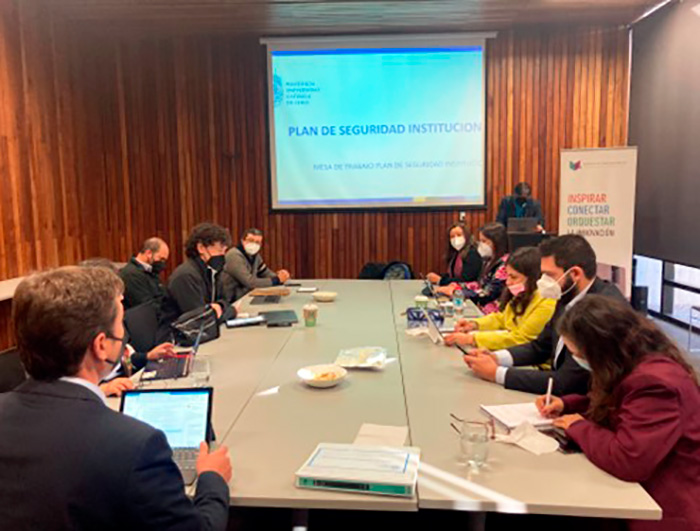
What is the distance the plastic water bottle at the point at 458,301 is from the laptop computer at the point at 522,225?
78.4 inches

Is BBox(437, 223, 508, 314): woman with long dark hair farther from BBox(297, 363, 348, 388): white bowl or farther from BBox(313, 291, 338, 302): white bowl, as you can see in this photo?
BBox(297, 363, 348, 388): white bowl

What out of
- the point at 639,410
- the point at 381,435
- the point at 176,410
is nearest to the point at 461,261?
the point at 381,435

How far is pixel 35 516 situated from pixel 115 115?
24.5ft

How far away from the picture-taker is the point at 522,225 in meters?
6.57

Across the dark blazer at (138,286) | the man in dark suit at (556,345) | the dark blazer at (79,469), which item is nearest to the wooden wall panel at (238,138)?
the dark blazer at (138,286)

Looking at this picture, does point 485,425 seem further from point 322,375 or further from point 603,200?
point 603,200

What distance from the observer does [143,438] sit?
3.95ft

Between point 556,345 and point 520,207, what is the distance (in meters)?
4.81

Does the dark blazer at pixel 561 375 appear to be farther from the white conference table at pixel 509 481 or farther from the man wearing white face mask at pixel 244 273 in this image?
the man wearing white face mask at pixel 244 273

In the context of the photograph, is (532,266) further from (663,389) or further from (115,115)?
(115,115)

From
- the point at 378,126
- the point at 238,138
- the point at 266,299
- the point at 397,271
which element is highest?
the point at 378,126

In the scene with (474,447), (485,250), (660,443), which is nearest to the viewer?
(660,443)

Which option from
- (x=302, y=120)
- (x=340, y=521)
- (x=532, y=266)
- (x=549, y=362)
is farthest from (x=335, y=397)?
(x=302, y=120)

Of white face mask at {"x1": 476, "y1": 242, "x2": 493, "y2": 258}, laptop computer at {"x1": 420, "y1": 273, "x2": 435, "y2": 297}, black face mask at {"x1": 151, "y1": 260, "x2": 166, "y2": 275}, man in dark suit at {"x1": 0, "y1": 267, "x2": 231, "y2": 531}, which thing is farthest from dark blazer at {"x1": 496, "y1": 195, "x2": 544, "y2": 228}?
man in dark suit at {"x1": 0, "y1": 267, "x2": 231, "y2": 531}
